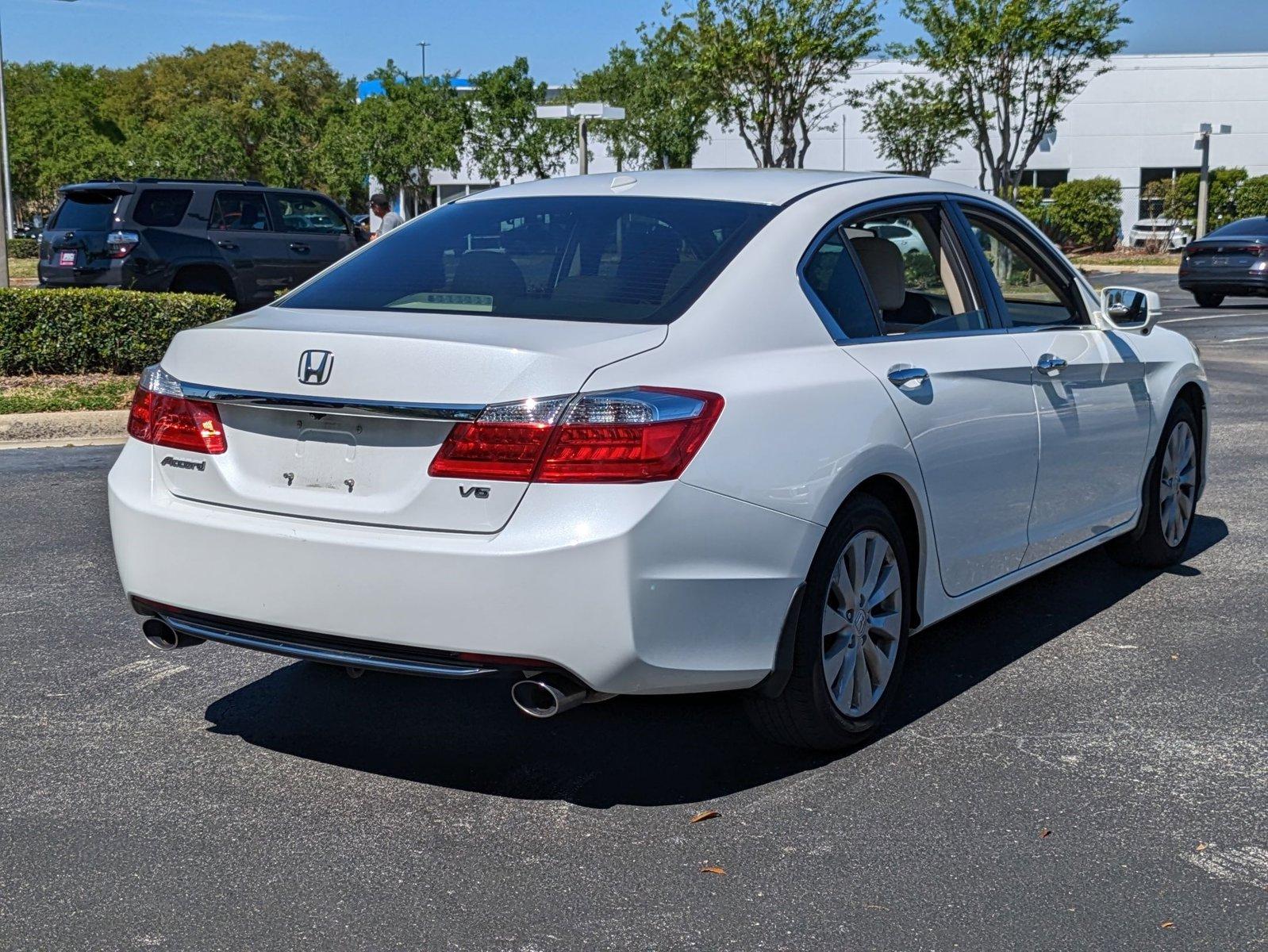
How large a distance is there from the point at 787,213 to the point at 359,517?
5.16 ft

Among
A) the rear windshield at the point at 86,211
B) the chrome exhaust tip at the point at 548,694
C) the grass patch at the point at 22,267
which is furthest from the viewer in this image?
the grass patch at the point at 22,267

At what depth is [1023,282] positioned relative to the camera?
599cm

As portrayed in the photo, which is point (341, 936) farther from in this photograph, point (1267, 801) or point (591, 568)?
point (1267, 801)

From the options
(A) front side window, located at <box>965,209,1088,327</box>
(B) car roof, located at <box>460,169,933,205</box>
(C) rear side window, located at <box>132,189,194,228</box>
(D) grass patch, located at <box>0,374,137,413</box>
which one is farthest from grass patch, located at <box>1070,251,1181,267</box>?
(B) car roof, located at <box>460,169,933,205</box>

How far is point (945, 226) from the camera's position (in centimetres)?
534

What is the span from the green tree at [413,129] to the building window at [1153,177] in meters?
24.2

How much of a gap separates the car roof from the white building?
53054mm

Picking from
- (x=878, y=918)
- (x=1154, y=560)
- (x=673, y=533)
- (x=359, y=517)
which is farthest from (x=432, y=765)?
(x=1154, y=560)

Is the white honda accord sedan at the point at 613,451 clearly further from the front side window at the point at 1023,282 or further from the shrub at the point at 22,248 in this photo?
the shrub at the point at 22,248

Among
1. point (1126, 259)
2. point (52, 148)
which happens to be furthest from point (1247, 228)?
point (52, 148)

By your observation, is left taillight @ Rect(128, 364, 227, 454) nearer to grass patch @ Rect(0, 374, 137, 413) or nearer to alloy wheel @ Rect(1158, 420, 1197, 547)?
alloy wheel @ Rect(1158, 420, 1197, 547)

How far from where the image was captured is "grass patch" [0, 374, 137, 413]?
12023 mm

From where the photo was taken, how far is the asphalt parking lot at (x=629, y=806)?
345cm

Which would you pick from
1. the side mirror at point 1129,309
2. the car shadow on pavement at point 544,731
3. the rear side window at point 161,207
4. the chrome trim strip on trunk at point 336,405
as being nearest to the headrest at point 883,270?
the car shadow on pavement at point 544,731
